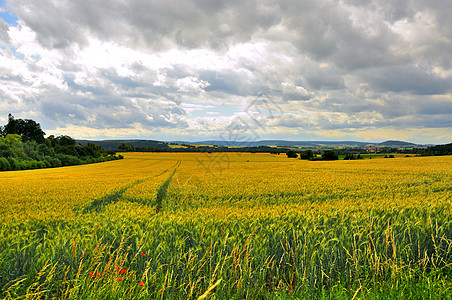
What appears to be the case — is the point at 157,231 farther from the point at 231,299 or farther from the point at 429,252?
the point at 429,252

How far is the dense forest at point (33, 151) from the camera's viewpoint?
67.5m

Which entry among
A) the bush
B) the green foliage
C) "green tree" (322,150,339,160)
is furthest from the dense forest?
"green tree" (322,150,339,160)

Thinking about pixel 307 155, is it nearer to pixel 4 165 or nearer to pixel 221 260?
pixel 4 165

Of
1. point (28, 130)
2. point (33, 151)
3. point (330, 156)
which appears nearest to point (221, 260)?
point (330, 156)

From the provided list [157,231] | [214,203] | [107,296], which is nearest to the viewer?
[107,296]

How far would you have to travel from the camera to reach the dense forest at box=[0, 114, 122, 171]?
6750 centimetres

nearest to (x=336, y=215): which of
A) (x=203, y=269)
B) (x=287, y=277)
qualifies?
(x=287, y=277)

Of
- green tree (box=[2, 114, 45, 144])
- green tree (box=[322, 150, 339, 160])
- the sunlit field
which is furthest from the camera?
green tree (box=[2, 114, 45, 144])

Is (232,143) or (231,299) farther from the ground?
(232,143)

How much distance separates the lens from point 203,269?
186 inches

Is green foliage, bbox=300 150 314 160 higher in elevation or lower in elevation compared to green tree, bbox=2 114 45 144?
lower

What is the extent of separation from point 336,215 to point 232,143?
5220 millimetres

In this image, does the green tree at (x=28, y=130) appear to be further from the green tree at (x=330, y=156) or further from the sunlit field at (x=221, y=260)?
the sunlit field at (x=221, y=260)

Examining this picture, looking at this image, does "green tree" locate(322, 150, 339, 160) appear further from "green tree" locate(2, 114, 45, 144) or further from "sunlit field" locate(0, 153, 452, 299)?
"green tree" locate(2, 114, 45, 144)
